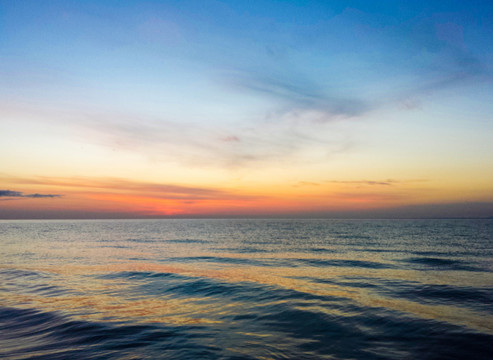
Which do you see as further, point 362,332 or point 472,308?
point 472,308

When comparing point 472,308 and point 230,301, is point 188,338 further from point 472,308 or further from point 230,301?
point 472,308

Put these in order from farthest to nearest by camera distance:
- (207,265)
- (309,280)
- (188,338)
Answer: (207,265)
(309,280)
(188,338)

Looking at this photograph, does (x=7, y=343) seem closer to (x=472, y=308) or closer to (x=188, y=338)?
(x=188, y=338)

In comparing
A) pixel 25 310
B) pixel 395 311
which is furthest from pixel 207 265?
pixel 395 311

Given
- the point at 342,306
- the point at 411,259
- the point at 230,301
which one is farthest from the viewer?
the point at 411,259

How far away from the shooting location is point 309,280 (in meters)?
22.0

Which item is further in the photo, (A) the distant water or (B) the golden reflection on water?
(B) the golden reflection on water

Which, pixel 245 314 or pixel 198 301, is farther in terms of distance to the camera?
pixel 198 301

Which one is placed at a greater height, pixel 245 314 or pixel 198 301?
pixel 245 314

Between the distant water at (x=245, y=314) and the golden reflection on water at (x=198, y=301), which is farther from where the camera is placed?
the golden reflection on water at (x=198, y=301)

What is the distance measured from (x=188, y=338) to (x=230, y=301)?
5.62m

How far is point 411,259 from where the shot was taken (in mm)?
33688

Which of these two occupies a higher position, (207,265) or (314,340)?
(314,340)

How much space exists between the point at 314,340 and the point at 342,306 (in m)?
4.82
